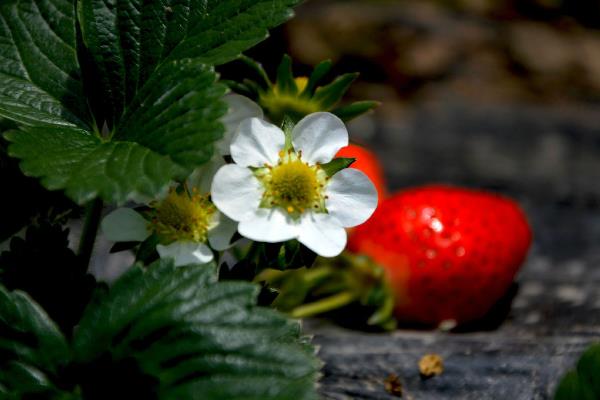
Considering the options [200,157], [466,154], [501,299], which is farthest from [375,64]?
[200,157]

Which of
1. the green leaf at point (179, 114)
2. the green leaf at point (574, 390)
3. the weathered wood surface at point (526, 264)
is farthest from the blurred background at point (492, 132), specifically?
the green leaf at point (179, 114)

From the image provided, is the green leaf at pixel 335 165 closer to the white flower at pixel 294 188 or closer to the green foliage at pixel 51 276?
the white flower at pixel 294 188

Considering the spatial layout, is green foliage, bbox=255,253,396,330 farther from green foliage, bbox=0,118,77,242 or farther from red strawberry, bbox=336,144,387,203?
green foliage, bbox=0,118,77,242

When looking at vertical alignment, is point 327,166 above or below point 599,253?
above

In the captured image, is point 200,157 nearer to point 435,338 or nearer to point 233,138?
point 233,138

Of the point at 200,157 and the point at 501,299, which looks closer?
the point at 200,157

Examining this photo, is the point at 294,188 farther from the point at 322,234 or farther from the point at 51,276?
the point at 51,276
